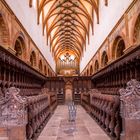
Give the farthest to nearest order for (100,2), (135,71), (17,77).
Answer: (100,2)
(17,77)
(135,71)

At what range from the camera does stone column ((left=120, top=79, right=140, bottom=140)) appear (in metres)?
4.26

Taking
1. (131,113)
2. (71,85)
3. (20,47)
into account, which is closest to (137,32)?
(131,113)

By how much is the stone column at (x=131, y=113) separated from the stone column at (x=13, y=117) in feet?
6.59

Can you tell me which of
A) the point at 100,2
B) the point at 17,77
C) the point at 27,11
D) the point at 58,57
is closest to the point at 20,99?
the point at 17,77

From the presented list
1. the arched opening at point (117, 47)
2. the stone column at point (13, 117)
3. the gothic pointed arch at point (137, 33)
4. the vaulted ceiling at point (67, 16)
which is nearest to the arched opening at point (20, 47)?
the vaulted ceiling at point (67, 16)

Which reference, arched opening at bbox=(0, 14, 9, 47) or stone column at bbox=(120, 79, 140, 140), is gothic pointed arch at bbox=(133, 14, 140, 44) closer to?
arched opening at bbox=(0, 14, 9, 47)

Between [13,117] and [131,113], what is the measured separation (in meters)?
2.37

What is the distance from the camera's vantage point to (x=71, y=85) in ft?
71.4

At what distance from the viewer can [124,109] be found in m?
4.31

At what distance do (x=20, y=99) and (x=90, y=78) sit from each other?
57.4ft

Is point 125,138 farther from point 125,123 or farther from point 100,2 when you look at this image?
point 100,2

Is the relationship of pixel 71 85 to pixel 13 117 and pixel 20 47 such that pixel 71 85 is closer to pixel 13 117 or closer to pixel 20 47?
pixel 20 47

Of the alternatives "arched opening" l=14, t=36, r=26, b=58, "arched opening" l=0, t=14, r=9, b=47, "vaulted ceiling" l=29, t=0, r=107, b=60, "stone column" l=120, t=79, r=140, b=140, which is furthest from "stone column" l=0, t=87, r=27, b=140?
"vaulted ceiling" l=29, t=0, r=107, b=60

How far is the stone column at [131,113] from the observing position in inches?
168
